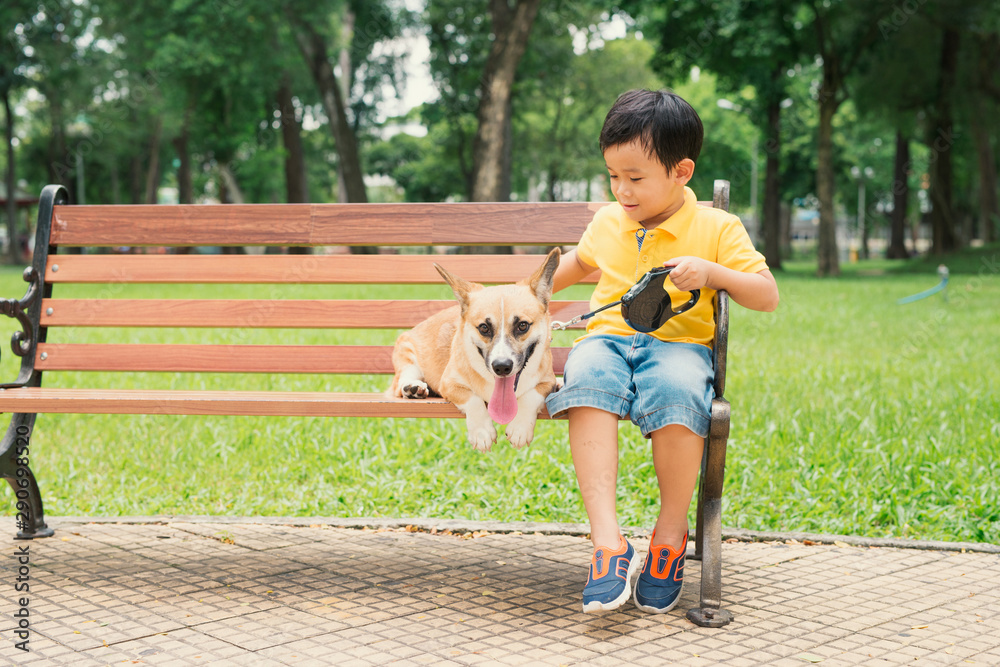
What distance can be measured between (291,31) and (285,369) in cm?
1886

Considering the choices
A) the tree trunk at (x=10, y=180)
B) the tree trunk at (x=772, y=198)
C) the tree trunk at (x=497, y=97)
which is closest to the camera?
the tree trunk at (x=497, y=97)

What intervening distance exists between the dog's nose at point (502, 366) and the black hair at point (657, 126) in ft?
2.36

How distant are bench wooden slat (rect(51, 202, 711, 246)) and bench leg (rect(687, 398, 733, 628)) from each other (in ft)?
3.84

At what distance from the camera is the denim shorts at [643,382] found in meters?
2.71

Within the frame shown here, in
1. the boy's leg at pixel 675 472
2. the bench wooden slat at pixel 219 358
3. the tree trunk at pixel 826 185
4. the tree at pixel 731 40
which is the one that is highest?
the tree at pixel 731 40

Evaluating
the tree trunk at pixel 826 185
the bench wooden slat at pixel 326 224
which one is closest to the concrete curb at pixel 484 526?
the bench wooden slat at pixel 326 224

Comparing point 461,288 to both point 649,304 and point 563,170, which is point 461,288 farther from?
point 563,170

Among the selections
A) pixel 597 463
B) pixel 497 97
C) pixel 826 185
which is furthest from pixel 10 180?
pixel 597 463

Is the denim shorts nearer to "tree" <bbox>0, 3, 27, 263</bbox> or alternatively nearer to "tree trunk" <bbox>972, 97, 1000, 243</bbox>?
"tree trunk" <bbox>972, 97, 1000, 243</bbox>

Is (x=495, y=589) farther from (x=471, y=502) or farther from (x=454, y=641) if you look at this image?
(x=471, y=502)

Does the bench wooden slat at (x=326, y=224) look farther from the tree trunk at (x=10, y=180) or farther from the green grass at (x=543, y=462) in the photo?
the tree trunk at (x=10, y=180)

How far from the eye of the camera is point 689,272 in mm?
2707

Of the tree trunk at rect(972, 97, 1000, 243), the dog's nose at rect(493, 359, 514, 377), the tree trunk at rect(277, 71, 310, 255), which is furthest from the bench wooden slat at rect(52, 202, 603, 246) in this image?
the tree trunk at rect(972, 97, 1000, 243)

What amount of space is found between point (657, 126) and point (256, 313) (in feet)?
5.99
